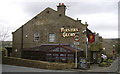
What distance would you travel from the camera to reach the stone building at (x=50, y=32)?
27047mm

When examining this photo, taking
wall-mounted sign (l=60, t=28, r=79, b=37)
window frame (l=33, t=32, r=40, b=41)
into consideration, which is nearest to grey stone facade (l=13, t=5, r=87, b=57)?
wall-mounted sign (l=60, t=28, r=79, b=37)

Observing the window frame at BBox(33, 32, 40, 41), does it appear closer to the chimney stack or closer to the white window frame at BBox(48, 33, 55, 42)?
the white window frame at BBox(48, 33, 55, 42)

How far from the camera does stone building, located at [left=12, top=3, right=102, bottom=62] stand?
27.0 m

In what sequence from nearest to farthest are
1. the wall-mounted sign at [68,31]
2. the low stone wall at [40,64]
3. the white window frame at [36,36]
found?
the low stone wall at [40,64] < the wall-mounted sign at [68,31] < the white window frame at [36,36]

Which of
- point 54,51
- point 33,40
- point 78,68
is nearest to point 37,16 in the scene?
point 33,40

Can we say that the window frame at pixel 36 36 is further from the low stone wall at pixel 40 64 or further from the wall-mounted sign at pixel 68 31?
the low stone wall at pixel 40 64

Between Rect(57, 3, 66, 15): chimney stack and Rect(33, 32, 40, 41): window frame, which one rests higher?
Rect(57, 3, 66, 15): chimney stack

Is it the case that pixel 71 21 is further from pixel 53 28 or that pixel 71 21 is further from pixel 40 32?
pixel 40 32

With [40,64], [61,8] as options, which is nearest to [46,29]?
[61,8]

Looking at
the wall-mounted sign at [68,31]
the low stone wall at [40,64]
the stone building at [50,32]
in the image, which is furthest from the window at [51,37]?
the low stone wall at [40,64]

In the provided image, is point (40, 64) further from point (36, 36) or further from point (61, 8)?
point (61, 8)

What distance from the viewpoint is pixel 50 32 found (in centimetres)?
2931

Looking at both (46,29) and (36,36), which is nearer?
(46,29)

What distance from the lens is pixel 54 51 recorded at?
81.2 ft
